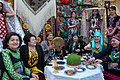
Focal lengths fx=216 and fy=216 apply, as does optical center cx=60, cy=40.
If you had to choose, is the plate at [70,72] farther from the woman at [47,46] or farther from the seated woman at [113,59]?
the woman at [47,46]

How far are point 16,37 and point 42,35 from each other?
8.17ft

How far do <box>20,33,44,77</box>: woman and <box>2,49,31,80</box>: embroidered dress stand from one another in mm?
574

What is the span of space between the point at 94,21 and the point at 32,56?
2.67 metres

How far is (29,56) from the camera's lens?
3131 millimetres

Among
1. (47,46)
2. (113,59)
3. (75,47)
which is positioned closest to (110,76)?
(113,59)

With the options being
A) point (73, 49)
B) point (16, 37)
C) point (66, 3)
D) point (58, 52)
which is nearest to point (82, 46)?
point (73, 49)

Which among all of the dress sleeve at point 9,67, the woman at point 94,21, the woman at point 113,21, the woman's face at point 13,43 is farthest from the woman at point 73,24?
the dress sleeve at point 9,67

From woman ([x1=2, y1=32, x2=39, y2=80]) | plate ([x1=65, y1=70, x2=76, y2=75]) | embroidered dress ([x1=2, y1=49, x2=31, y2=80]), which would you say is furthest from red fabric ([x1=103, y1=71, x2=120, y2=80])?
embroidered dress ([x1=2, y1=49, x2=31, y2=80])

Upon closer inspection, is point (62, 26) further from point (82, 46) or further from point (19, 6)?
point (19, 6)

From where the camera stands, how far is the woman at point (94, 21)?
17.6 feet

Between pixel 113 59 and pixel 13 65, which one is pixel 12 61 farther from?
pixel 113 59

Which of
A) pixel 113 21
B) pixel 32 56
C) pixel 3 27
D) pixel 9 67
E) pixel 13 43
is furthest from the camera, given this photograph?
pixel 113 21

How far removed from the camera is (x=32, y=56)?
10.4ft

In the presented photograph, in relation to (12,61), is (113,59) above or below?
below
